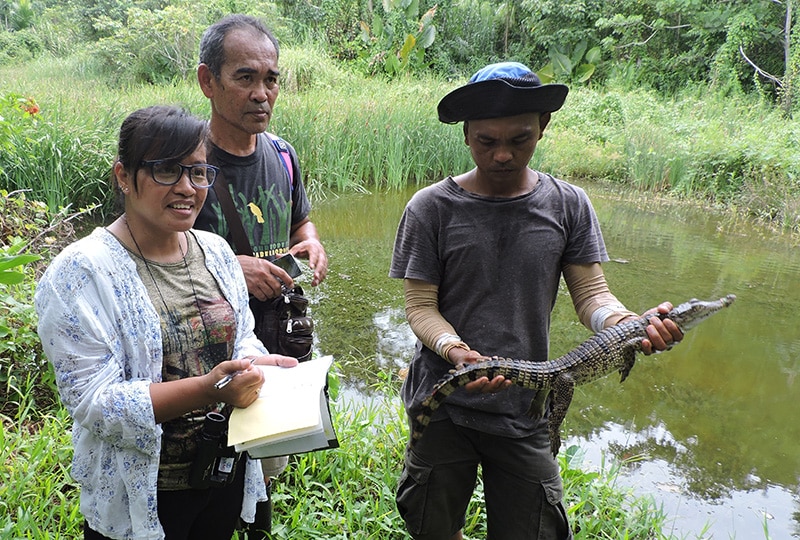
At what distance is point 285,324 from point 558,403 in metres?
1.12

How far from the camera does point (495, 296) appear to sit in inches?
76.5

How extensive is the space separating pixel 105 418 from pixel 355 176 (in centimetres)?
812

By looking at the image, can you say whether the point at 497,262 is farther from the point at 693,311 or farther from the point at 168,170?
the point at 168,170

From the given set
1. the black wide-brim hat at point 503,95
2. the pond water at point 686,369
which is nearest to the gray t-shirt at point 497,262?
the black wide-brim hat at point 503,95

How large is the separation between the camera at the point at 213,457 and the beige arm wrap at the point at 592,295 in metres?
1.25

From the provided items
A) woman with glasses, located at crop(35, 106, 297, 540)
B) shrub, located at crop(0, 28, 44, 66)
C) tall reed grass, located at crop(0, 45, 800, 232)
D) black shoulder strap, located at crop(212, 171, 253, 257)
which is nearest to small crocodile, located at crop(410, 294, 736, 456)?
woman with glasses, located at crop(35, 106, 297, 540)

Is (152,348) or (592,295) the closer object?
(152,348)

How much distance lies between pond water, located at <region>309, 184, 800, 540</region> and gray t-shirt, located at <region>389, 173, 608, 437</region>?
63.1 inches

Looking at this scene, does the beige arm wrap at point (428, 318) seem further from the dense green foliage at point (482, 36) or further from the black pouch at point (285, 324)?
the dense green foliage at point (482, 36)

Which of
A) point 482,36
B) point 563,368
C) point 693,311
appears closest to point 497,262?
point 563,368

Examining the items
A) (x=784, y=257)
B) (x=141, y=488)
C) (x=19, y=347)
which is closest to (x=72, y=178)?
(x=19, y=347)

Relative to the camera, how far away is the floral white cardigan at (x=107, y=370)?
4.64 ft

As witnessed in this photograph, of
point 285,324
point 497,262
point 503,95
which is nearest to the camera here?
point 503,95

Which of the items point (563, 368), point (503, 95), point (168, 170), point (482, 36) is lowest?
point (482, 36)
